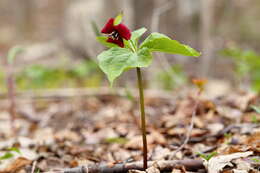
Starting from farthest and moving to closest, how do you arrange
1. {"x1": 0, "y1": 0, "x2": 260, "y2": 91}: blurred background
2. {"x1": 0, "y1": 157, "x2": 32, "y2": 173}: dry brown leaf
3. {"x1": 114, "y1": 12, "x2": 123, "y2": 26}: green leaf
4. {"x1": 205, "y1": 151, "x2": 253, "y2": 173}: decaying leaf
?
{"x1": 0, "y1": 0, "x2": 260, "y2": 91}: blurred background → {"x1": 0, "y1": 157, "x2": 32, "y2": 173}: dry brown leaf → {"x1": 205, "y1": 151, "x2": 253, "y2": 173}: decaying leaf → {"x1": 114, "y1": 12, "x2": 123, "y2": 26}: green leaf

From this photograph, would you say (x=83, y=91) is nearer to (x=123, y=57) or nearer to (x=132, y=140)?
(x=132, y=140)

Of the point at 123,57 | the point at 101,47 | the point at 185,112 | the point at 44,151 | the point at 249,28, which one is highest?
the point at 249,28

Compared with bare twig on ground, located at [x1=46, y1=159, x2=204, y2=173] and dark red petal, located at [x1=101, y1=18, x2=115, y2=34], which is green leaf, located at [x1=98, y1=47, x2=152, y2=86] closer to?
dark red petal, located at [x1=101, y1=18, x2=115, y2=34]

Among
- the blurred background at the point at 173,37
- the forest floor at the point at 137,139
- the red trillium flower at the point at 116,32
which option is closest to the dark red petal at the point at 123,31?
the red trillium flower at the point at 116,32

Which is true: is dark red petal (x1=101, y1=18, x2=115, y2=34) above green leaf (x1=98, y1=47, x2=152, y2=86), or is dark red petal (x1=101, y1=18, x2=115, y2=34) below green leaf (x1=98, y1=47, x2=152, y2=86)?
above

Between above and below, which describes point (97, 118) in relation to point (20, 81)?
below

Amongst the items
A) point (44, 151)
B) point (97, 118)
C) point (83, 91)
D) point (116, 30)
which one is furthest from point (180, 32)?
point (116, 30)

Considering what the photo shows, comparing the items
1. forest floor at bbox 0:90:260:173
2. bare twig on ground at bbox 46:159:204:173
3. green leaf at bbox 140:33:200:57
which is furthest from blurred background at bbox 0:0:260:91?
green leaf at bbox 140:33:200:57
